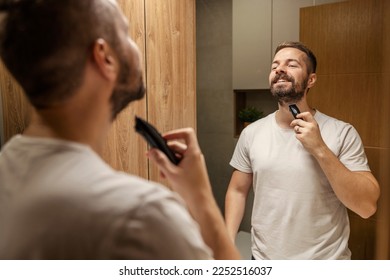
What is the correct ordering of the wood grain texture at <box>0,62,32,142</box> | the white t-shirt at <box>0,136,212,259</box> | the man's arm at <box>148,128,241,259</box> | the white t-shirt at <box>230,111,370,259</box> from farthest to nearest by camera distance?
the white t-shirt at <box>230,111,370,259</box> → the wood grain texture at <box>0,62,32,142</box> → the man's arm at <box>148,128,241,259</box> → the white t-shirt at <box>0,136,212,259</box>

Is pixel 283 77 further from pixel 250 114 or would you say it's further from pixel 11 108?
pixel 11 108

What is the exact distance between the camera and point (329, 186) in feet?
2.46

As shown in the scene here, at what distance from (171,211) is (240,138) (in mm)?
475

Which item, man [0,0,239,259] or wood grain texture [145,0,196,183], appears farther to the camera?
wood grain texture [145,0,196,183]

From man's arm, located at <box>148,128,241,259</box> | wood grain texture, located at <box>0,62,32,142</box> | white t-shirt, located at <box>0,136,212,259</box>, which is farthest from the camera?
wood grain texture, located at <box>0,62,32,142</box>

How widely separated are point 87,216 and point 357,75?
0.71m

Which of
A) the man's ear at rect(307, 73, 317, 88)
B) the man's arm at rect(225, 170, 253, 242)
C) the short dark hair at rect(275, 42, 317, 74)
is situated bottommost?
the man's arm at rect(225, 170, 253, 242)

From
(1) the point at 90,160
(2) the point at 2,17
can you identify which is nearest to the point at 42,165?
(1) the point at 90,160

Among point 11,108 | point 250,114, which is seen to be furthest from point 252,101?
point 11,108

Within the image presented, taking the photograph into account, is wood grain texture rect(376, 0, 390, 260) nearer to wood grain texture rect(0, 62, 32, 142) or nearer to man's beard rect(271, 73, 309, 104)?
man's beard rect(271, 73, 309, 104)

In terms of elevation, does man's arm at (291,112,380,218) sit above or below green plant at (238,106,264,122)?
below

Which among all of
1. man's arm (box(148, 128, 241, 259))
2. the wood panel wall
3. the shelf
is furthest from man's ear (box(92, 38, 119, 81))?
the wood panel wall

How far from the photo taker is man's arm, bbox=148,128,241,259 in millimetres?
470

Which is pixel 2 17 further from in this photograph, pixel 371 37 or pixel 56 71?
pixel 371 37
